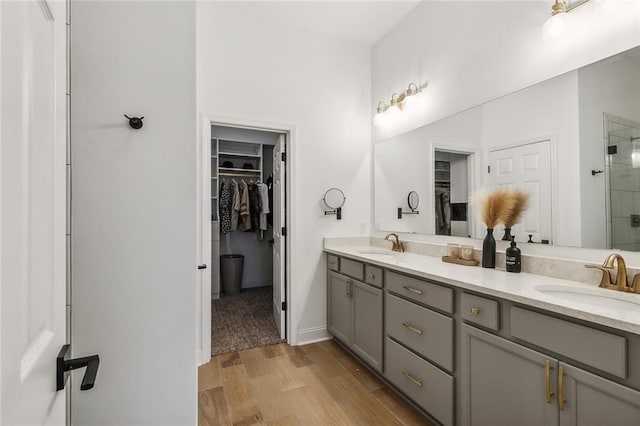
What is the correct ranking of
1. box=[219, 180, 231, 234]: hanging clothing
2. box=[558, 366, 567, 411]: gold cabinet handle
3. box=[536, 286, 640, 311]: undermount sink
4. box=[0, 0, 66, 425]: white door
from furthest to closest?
box=[219, 180, 231, 234]: hanging clothing → box=[536, 286, 640, 311]: undermount sink → box=[558, 366, 567, 411]: gold cabinet handle → box=[0, 0, 66, 425]: white door

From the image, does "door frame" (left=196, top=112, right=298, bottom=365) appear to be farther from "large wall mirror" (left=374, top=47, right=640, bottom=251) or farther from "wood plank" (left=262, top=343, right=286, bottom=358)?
"large wall mirror" (left=374, top=47, right=640, bottom=251)

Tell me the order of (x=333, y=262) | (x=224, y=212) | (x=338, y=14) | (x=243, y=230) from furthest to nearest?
(x=243, y=230)
(x=224, y=212)
(x=333, y=262)
(x=338, y=14)

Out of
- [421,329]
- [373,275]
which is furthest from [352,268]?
[421,329]

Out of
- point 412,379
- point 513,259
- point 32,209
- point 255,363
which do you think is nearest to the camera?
point 32,209

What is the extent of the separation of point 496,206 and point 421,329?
87 centimetres

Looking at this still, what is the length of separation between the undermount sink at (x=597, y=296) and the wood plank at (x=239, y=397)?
5.66 feet

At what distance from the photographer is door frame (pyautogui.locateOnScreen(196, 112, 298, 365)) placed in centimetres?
237

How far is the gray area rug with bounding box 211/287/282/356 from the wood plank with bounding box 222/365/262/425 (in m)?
0.38

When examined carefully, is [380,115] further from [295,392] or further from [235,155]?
[235,155]

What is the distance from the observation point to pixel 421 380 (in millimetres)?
1671

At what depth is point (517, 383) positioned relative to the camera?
1182mm

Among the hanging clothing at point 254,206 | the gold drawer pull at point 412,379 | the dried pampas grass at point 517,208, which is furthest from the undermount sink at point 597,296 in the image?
the hanging clothing at point 254,206

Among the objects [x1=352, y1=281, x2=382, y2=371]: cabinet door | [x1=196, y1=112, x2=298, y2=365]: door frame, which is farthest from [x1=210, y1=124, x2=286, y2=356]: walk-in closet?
[x1=352, y1=281, x2=382, y2=371]: cabinet door

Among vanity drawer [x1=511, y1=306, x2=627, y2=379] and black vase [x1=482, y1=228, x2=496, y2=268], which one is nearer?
vanity drawer [x1=511, y1=306, x2=627, y2=379]
